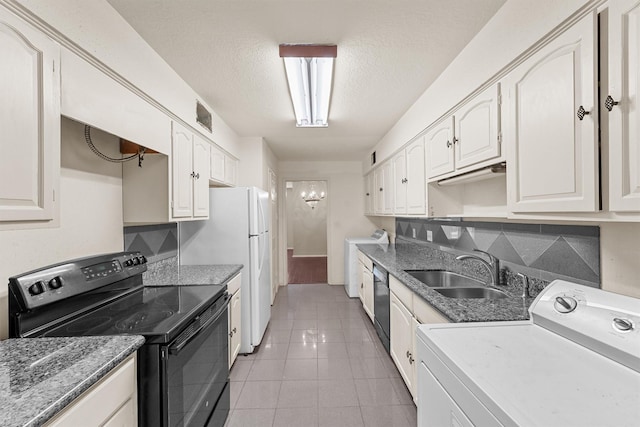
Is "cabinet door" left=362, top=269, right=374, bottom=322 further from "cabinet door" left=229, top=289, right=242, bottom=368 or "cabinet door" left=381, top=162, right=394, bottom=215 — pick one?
"cabinet door" left=229, top=289, right=242, bottom=368

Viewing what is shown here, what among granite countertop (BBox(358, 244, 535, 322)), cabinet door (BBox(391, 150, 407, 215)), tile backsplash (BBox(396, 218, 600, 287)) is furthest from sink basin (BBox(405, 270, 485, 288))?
cabinet door (BBox(391, 150, 407, 215))

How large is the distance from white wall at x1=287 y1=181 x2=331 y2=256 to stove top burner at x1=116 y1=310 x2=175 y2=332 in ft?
25.9

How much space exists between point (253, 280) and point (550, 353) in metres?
2.34

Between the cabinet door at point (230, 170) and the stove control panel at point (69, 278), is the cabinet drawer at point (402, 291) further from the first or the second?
the cabinet door at point (230, 170)

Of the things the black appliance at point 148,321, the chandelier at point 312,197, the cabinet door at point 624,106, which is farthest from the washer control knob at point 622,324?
the chandelier at point 312,197

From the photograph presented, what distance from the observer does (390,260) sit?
2861 millimetres

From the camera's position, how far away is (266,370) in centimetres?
242

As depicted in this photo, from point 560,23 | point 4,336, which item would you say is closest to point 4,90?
point 4,336

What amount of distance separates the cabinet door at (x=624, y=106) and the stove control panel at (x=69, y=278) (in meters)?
2.14

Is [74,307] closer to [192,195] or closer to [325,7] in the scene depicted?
[192,195]

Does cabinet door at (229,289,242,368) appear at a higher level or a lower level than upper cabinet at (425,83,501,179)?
lower

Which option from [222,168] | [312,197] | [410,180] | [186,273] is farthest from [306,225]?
[186,273]

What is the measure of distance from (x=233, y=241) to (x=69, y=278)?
1465 millimetres

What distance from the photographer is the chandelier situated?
9016mm
